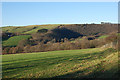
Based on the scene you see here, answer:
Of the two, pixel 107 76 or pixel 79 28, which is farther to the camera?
pixel 79 28

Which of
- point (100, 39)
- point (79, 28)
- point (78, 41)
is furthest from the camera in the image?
point (79, 28)

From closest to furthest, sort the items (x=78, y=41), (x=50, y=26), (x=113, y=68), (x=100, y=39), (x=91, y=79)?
(x=91, y=79) → (x=113, y=68) → (x=100, y=39) → (x=78, y=41) → (x=50, y=26)

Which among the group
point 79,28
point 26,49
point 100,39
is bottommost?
point 26,49

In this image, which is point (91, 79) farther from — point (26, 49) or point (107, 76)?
point (26, 49)

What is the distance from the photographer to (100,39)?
25.9 m

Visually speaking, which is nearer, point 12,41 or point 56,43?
point 56,43

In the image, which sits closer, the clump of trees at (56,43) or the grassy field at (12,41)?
the clump of trees at (56,43)

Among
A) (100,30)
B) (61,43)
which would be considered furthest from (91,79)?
(61,43)

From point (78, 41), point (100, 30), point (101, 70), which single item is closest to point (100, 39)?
point (100, 30)

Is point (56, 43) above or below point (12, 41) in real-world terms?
below

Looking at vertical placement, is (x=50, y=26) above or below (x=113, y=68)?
above

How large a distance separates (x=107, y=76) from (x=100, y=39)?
59.1 feet

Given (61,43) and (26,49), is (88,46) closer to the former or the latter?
(61,43)

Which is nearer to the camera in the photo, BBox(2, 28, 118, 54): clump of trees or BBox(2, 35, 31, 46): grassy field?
BBox(2, 28, 118, 54): clump of trees
